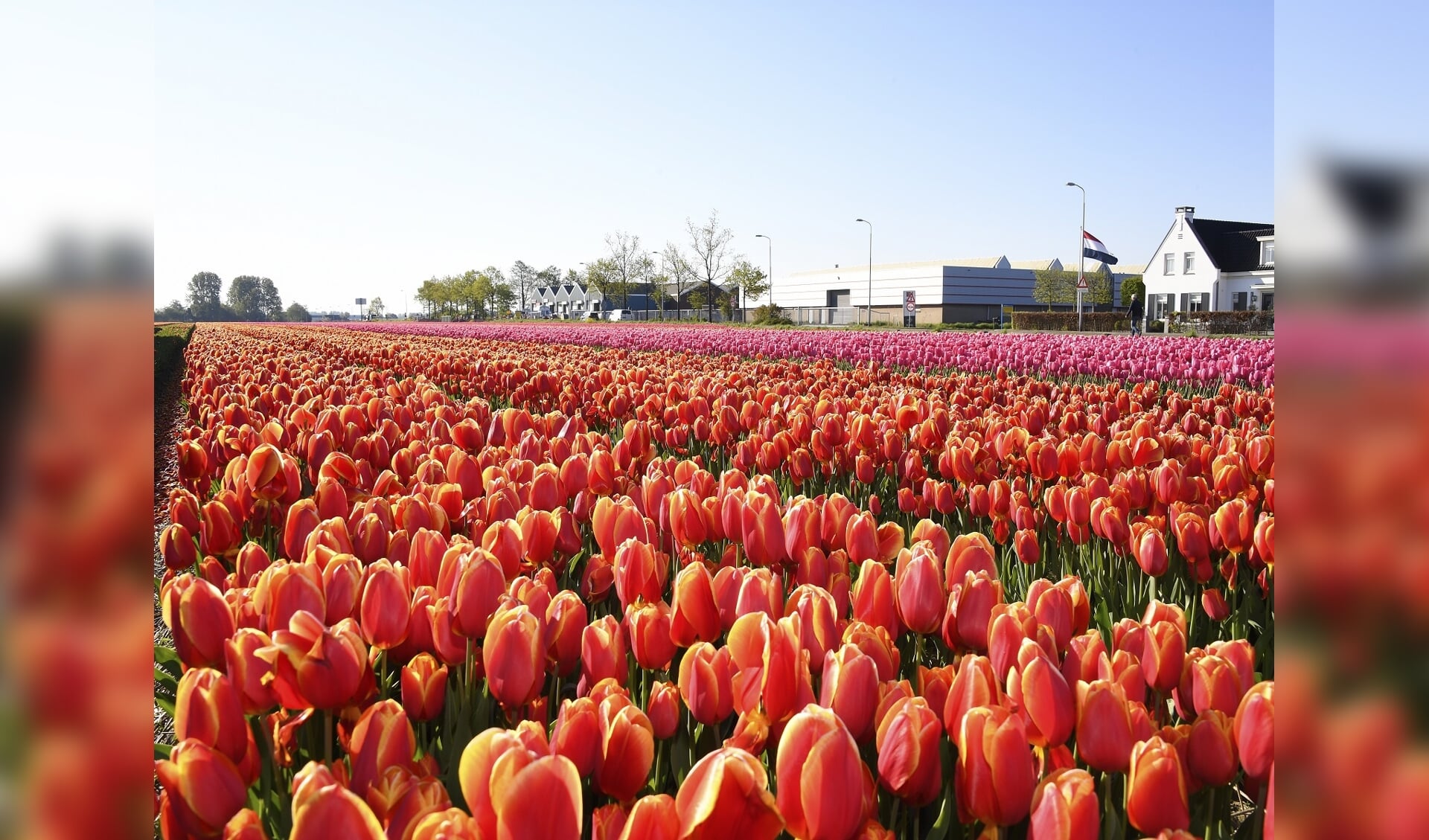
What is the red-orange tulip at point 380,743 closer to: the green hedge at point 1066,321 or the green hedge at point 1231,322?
the green hedge at point 1231,322

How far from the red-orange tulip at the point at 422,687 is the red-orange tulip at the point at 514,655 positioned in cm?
12

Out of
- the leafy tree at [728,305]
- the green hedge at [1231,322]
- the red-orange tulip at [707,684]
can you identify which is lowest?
the red-orange tulip at [707,684]

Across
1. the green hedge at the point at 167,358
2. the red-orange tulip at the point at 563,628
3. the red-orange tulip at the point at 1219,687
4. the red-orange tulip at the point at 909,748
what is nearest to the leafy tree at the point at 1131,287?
the green hedge at the point at 167,358

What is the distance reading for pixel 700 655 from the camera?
1505mm

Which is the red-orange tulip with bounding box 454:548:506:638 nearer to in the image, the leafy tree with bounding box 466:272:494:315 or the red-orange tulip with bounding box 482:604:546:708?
the red-orange tulip with bounding box 482:604:546:708

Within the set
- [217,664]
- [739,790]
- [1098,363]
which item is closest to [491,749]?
[739,790]

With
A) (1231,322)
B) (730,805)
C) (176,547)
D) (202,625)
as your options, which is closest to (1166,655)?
(730,805)

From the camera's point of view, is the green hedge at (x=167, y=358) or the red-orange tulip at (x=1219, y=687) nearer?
the red-orange tulip at (x=1219, y=687)

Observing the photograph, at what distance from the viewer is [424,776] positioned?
1360mm

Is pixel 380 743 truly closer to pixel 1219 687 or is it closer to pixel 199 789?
pixel 199 789

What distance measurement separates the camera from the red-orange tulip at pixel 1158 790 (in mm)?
1185
